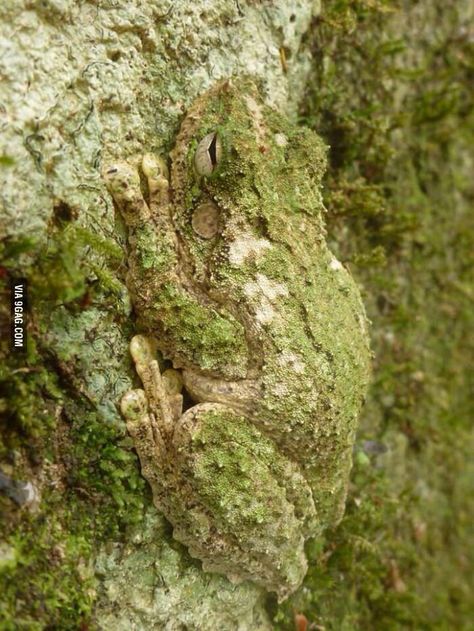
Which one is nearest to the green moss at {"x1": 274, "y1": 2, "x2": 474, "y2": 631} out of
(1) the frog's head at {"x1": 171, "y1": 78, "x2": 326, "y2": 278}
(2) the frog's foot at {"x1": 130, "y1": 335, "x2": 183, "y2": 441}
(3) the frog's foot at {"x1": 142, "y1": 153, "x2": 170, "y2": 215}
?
(1) the frog's head at {"x1": 171, "y1": 78, "x2": 326, "y2": 278}

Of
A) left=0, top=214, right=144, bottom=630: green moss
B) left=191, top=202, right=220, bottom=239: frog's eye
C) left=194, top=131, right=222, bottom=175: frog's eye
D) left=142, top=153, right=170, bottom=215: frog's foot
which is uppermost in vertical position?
left=194, top=131, right=222, bottom=175: frog's eye

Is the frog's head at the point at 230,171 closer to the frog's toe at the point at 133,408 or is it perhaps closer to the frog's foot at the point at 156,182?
the frog's foot at the point at 156,182

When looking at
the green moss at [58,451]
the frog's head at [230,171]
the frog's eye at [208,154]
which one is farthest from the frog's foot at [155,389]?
the frog's eye at [208,154]

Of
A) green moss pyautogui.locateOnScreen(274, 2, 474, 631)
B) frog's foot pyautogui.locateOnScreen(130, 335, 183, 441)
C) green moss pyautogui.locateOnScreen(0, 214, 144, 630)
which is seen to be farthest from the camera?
green moss pyautogui.locateOnScreen(274, 2, 474, 631)

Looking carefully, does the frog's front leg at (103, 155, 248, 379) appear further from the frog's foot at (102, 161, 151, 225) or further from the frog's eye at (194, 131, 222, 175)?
the frog's eye at (194, 131, 222, 175)

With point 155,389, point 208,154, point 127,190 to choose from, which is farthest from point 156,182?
point 155,389

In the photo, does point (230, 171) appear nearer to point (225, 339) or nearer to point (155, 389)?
point (225, 339)

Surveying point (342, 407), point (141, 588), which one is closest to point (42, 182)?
point (342, 407)

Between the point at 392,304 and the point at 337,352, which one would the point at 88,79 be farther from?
the point at 392,304
